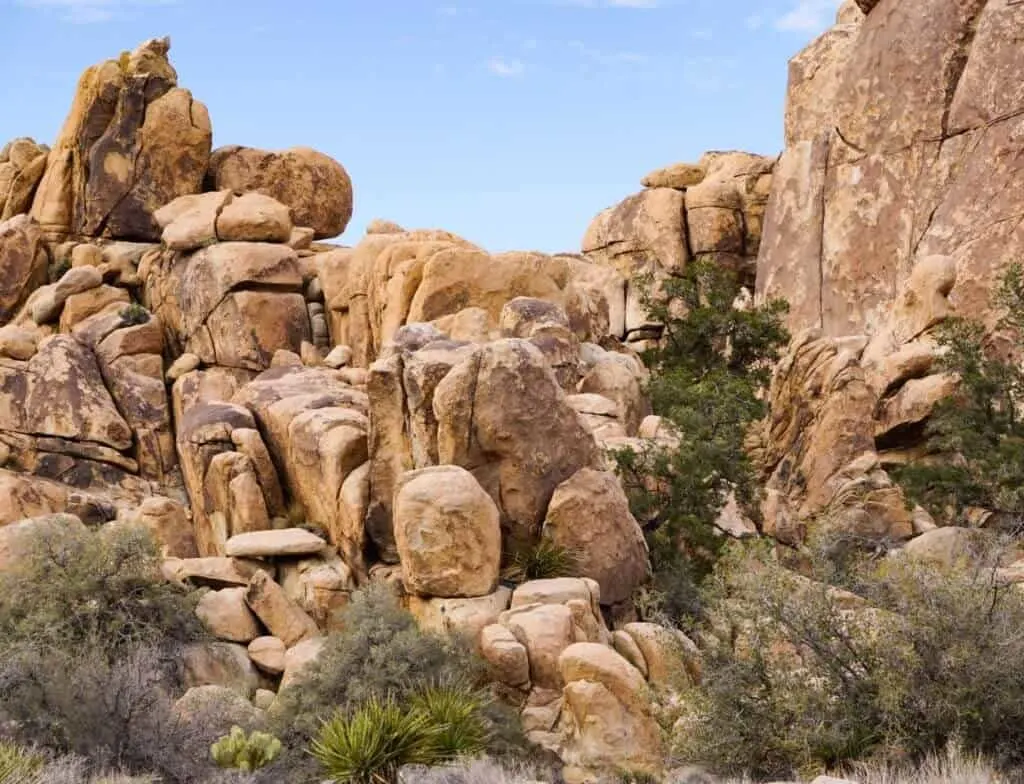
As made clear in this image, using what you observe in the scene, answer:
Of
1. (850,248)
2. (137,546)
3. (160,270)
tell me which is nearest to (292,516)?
(137,546)

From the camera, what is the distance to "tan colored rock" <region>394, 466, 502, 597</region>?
18.1 meters

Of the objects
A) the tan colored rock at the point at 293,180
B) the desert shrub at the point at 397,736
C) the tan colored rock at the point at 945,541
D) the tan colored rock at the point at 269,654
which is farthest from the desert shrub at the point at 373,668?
the tan colored rock at the point at 293,180

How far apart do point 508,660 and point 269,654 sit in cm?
449

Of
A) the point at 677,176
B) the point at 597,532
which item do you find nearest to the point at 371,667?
the point at 597,532

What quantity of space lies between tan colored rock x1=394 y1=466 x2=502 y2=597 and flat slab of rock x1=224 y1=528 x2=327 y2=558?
333 centimetres

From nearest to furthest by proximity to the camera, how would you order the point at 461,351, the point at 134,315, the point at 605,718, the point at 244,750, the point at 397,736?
the point at 397,736, the point at 244,750, the point at 605,718, the point at 461,351, the point at 134,315

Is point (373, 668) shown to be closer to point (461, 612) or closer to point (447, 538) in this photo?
point (461, 612)

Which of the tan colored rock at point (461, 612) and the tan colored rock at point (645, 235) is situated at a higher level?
the tan colored rock at point (645, 235)

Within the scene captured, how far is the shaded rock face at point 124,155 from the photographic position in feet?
142

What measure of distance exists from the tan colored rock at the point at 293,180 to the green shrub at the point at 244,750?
3136cm

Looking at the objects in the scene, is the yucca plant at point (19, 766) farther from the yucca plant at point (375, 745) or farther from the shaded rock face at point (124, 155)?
the shaded rock face at point (124, 155)

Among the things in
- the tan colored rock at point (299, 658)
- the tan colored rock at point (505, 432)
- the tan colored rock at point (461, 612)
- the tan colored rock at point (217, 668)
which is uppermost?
the tan colored rock at point (505, 432)

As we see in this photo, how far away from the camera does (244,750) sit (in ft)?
48.4

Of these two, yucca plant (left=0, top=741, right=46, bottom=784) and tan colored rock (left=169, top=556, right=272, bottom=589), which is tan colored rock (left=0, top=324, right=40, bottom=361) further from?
yucca plant (left=0, top=741, right=46, bottom=784)
